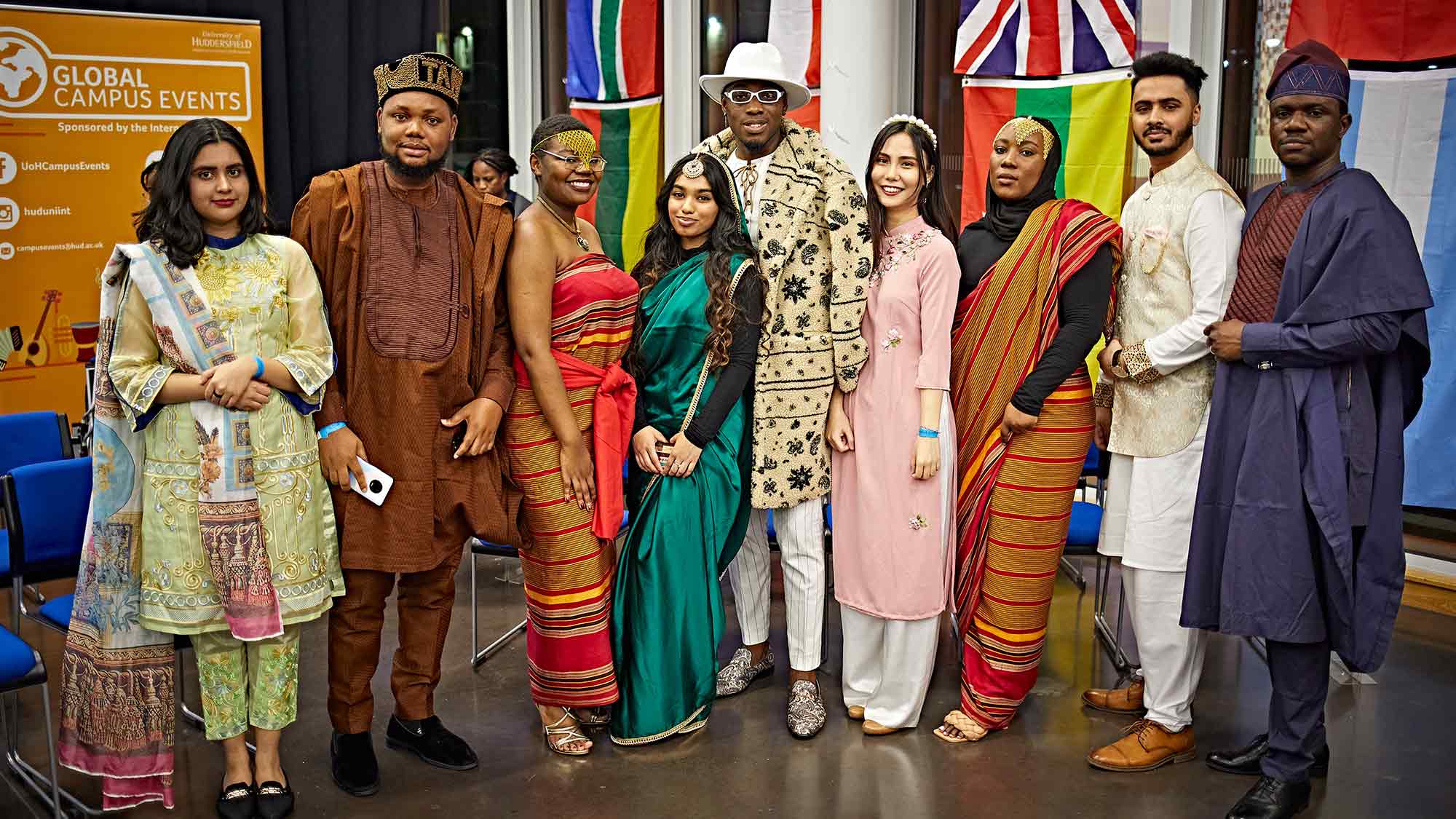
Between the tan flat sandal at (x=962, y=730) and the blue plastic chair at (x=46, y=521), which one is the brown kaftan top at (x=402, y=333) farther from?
the tan flat sandal at (x=962, y=730)

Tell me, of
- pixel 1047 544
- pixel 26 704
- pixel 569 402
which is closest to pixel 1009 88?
pixel 1047 544

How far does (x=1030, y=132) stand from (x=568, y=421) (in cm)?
149

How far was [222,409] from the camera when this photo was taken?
2.95 m

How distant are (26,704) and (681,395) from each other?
2.23 m

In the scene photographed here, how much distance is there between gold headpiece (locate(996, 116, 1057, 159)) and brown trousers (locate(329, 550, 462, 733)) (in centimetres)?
190

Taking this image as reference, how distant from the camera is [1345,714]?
3.91 meters

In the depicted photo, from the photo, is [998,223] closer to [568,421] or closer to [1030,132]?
[1030,132]

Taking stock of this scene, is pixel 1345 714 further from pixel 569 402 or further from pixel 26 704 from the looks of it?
pixel 26 704

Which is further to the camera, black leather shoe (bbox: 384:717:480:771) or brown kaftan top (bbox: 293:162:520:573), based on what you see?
black leather shoe (bbox: 384:717:480:771)

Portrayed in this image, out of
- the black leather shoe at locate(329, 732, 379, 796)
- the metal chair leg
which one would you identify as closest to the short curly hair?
the metal chair leg

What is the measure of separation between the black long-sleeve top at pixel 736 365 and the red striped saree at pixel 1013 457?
60cm

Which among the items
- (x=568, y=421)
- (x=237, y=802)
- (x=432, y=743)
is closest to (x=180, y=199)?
(x=568, y=421)

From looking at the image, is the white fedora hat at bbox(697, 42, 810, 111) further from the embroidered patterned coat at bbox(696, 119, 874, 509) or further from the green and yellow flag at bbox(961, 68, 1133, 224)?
the green and yellow flag at bbox(961, 68, 1133, 224)

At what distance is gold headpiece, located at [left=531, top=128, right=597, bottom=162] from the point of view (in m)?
3.31
